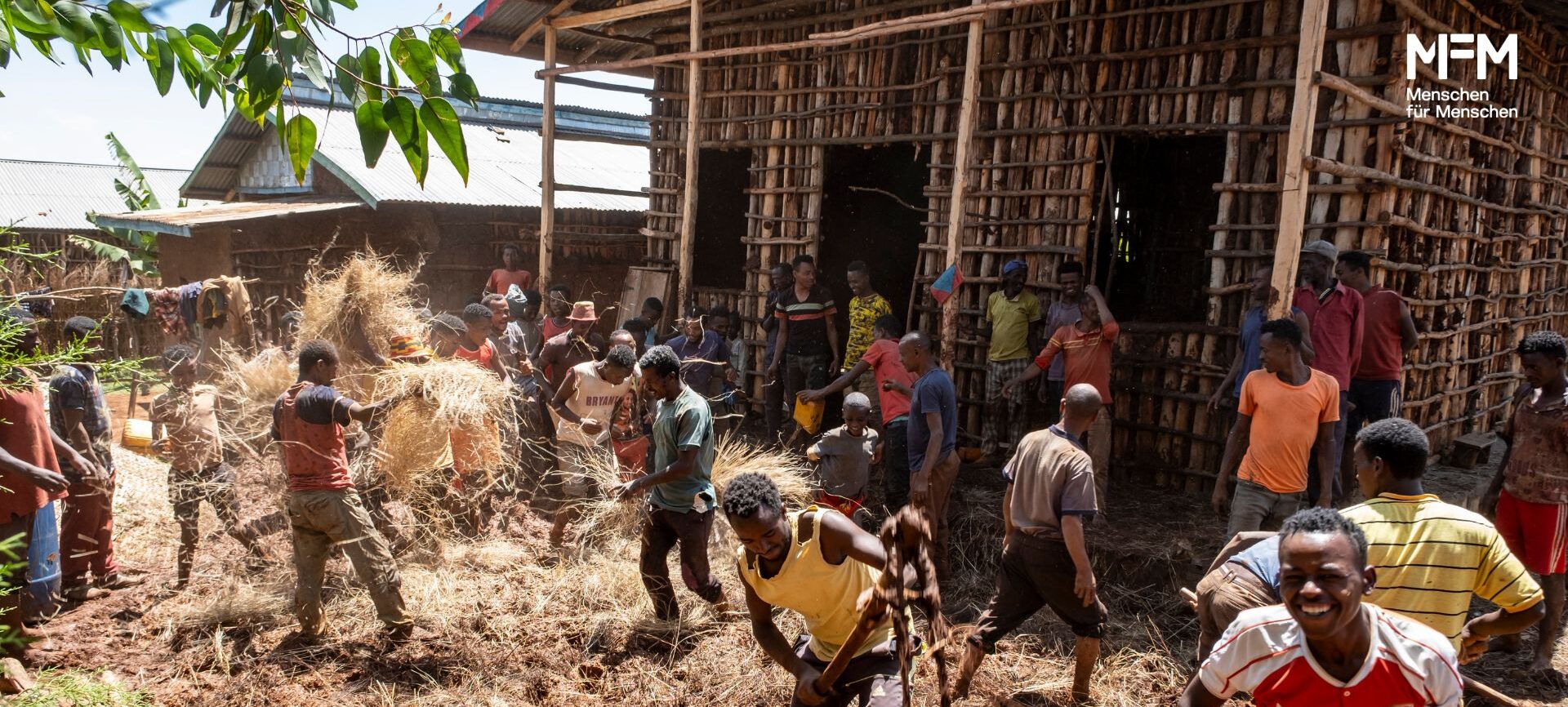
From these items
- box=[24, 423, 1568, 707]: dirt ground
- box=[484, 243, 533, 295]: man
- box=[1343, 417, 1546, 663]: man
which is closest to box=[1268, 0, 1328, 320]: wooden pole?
box=[24, 423, 1568, 707]: dirt ground

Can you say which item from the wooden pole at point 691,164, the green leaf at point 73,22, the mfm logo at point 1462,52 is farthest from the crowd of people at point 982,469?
the green leaf at point 73,22

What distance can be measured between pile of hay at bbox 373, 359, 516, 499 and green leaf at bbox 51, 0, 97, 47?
380 centimetres

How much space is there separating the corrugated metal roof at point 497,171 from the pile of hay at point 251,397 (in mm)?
4903

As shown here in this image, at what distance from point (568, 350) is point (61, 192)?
22991 millimetres

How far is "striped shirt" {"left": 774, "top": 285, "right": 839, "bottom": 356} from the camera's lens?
26.5ft

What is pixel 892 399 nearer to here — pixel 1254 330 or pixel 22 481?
pixel 1254 330

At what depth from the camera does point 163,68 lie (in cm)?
196

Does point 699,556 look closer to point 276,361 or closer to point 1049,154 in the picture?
point 276,361

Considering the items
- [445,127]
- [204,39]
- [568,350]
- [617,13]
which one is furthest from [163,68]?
[617,13]

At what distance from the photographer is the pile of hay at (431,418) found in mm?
5633

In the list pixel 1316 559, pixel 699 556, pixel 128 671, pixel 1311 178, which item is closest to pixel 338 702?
pixel 128 671

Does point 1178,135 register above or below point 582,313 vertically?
above

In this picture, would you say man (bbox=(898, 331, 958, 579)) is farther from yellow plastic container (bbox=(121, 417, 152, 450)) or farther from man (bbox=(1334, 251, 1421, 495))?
yellow plastic container (bbox=(121, 417, 152, 450))

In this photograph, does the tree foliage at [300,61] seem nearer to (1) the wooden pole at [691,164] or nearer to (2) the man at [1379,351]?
(2) the man at [1379,351]
